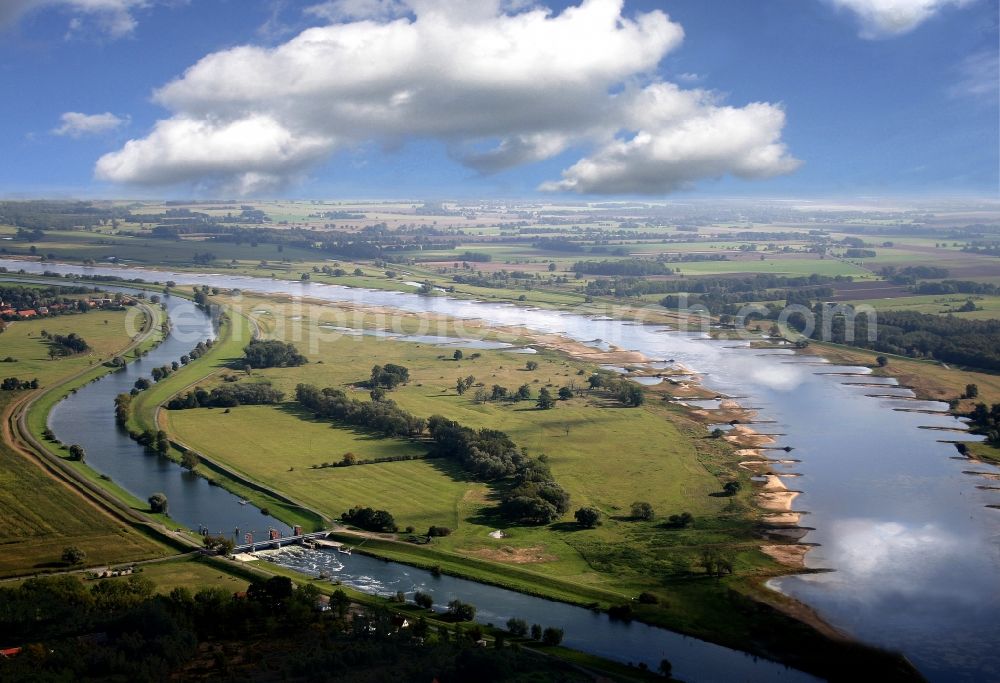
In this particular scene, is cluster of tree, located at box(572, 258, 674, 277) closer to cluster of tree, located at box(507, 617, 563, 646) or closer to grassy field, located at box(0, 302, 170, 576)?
grassy field, located at box(0, 302, 170, 576)

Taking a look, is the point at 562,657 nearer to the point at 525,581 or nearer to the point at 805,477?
the point at 525,581

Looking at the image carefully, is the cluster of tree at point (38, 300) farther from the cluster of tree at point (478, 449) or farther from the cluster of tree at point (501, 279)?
the cluster of tree at point (478, 449)

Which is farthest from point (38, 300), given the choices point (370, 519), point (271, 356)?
point (370, 519)

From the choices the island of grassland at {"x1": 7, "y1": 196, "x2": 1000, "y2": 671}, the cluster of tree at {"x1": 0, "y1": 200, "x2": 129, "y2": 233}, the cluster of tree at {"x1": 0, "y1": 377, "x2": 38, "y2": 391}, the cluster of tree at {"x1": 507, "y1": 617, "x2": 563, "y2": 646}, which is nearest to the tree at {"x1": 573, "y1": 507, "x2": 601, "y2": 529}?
the island of grassland at {"x1": 7, "y1": 196, "x2": 1000, "y2": 671}

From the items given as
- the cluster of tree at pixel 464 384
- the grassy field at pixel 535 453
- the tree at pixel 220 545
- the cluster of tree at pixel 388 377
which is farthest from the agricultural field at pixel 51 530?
the cluster of tree at pixel 464 384

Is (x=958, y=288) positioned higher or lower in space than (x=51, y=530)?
higher

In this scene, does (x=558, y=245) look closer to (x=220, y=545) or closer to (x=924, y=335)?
(x=924, y=335)
